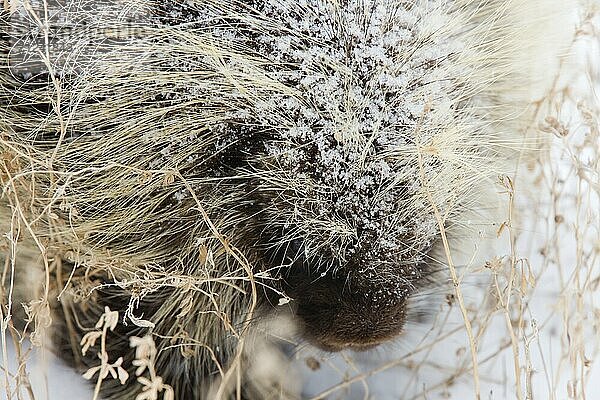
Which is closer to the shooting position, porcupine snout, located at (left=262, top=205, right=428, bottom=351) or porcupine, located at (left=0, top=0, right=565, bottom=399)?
porcupine, located at (left=0, top=0, right=565, bottom=399)

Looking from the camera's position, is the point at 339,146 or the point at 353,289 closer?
the point at 339,146

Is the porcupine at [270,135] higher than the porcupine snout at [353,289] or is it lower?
higher

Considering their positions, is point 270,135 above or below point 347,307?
above

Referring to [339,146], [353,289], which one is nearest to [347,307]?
[353,289]

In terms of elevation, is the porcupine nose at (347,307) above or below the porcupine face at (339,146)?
below

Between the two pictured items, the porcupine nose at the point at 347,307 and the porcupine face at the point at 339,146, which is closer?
the porcupine face at the point at 339,146

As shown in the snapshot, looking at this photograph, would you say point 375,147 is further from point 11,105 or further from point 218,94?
point 11,105

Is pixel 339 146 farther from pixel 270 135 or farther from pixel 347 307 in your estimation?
pixel 347 307

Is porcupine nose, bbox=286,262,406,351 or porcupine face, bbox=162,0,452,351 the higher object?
porcupine face, bbox=162,0,452,351
